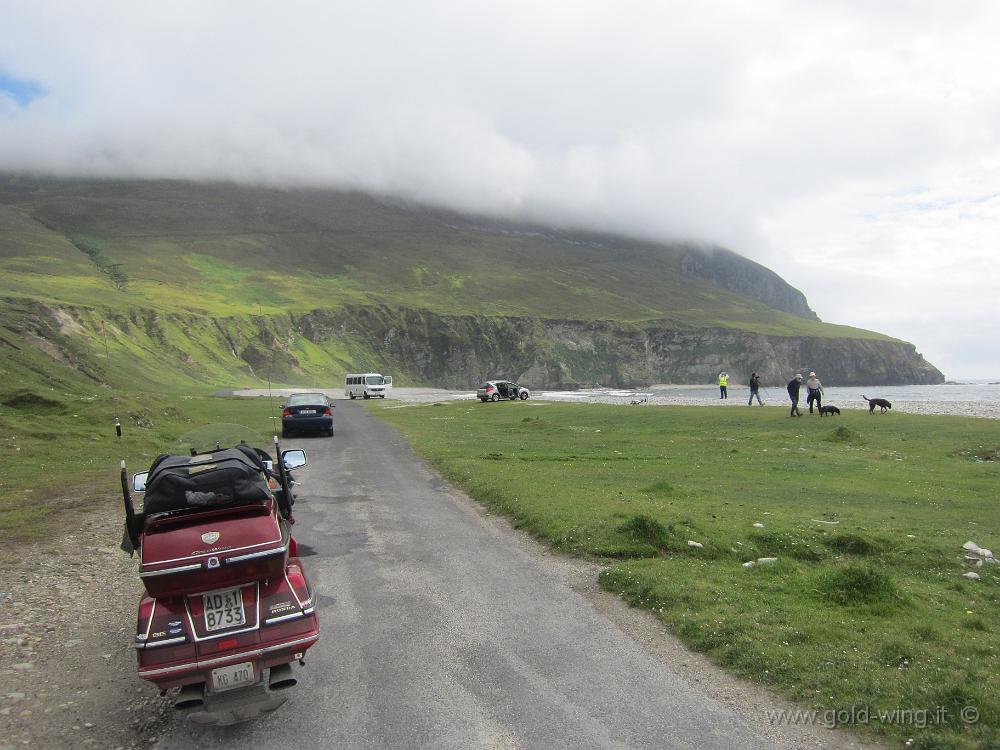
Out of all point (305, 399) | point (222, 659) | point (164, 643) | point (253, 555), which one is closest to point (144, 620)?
point (164, 643)

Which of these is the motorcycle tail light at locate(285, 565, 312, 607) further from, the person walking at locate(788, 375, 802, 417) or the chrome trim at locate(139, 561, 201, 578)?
the person walking at locate(788, 375, 802, 417)

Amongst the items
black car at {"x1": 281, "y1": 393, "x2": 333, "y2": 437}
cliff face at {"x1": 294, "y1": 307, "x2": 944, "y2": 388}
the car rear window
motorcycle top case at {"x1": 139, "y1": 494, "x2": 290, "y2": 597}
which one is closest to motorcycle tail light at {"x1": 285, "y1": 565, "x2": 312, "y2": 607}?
motorcycle top case at {"x1": 139, "y1": 494, "x2": 290, "y2": 597}

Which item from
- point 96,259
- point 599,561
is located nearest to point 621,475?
point 599,561

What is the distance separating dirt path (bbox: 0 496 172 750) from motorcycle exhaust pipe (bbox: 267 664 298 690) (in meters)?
1.02

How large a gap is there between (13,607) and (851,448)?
84.2ft

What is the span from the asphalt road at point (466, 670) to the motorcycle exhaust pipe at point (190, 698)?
0.92 feet

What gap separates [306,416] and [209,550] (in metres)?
26.3

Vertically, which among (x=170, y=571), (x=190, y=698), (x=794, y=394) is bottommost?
(x=190, y=698)

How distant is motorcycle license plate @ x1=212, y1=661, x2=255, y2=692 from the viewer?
569cm

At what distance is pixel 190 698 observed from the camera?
564 centimetres

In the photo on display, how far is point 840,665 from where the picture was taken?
6531 mm

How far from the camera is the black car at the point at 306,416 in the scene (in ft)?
103

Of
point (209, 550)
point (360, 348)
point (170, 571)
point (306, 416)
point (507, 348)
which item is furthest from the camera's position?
point (507, 348)

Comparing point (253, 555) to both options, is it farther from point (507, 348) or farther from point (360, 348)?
point (507, 348)
